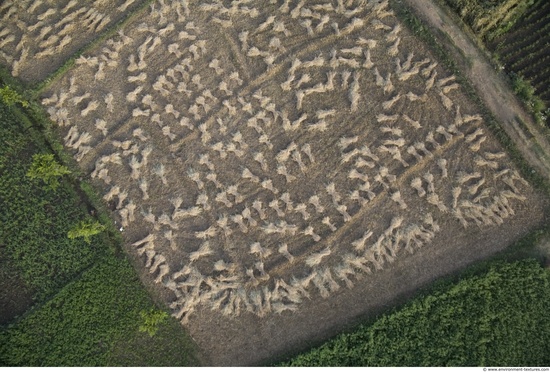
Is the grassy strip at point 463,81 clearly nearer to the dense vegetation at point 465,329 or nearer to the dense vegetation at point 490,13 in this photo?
the dense vegetation at point 490,13

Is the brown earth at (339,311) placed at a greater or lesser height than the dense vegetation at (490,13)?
lesser

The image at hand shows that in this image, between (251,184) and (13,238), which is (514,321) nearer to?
(251,184)

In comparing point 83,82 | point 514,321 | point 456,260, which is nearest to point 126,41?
point 83,82

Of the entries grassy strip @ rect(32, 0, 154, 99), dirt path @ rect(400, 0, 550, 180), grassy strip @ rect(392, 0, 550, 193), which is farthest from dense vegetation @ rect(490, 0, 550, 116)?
grassy strip @ rect(32, 0, 154, 99)

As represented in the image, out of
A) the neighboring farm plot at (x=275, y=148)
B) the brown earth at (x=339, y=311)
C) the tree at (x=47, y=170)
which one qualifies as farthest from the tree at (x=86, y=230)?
the brown earth at (x=339, y=311)

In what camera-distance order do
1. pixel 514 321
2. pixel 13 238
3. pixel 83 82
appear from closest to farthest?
pixel 514 321 < pixel 13 238 < pixel 83 82

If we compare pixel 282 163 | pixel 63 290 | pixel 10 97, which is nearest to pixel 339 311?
pixel 282 163

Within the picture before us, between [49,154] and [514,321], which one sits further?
[49,154]

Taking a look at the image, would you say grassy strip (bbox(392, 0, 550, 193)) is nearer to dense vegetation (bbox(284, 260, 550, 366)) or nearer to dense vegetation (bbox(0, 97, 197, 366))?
dense vegetation (bbox(284, 260, 550, 366))
